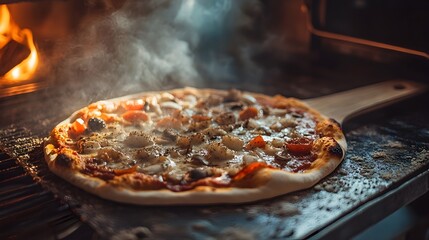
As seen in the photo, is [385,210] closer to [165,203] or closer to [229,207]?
[229,207]

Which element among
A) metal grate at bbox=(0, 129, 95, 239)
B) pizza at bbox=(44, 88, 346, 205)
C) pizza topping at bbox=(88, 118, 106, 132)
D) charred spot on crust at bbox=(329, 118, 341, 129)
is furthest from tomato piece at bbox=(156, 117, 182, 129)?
charred spot on crust at bbox=(329, 118, 341, 129)

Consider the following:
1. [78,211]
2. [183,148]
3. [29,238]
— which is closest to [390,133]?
[183,148]

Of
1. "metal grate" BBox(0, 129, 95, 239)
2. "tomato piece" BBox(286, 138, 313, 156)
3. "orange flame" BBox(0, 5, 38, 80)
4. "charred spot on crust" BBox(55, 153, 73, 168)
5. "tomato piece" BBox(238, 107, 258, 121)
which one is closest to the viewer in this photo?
"metal grate" BBox(0, 129, 95, 239)

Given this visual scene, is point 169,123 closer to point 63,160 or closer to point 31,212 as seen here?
point 63,160

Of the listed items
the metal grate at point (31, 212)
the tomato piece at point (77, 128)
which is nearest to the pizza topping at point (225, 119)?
the tomato piece at point (77, 128)

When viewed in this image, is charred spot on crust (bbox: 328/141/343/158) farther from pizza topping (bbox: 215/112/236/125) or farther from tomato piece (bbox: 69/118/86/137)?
tomato piece (bbox: 69/118/86/137)
